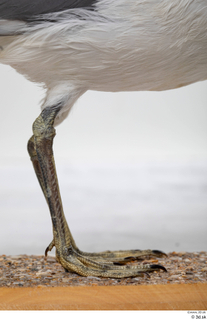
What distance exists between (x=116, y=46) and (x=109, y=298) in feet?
3.53

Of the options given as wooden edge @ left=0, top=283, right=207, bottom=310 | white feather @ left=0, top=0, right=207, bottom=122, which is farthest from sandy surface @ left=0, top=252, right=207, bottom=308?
white feather @ left=0, top=0, right=207, bottom=122

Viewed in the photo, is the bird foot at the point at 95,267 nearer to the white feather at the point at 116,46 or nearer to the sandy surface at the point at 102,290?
the sandy surface at the point at 102,290

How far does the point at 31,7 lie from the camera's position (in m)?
1.90

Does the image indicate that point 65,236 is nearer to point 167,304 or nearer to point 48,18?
point 167,304

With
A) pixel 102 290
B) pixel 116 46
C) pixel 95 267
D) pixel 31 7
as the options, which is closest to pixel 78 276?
pixel 95 267

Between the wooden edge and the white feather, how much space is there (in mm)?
938

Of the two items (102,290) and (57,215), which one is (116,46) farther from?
(102,290)

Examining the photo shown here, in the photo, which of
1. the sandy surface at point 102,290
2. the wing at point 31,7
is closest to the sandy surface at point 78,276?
the sandy surface at point 102,290

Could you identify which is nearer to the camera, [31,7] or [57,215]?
[31,7]

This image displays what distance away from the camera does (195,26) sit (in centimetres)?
184

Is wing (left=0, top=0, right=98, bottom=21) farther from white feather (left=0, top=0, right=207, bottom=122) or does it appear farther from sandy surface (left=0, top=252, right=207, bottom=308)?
sandy surface (left=0, top=252, right=207, bottom=308)

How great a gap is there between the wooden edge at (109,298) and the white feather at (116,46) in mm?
938

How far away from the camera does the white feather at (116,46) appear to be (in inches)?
71.5

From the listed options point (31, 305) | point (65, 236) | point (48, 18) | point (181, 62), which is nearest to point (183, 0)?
point (181, 62)
